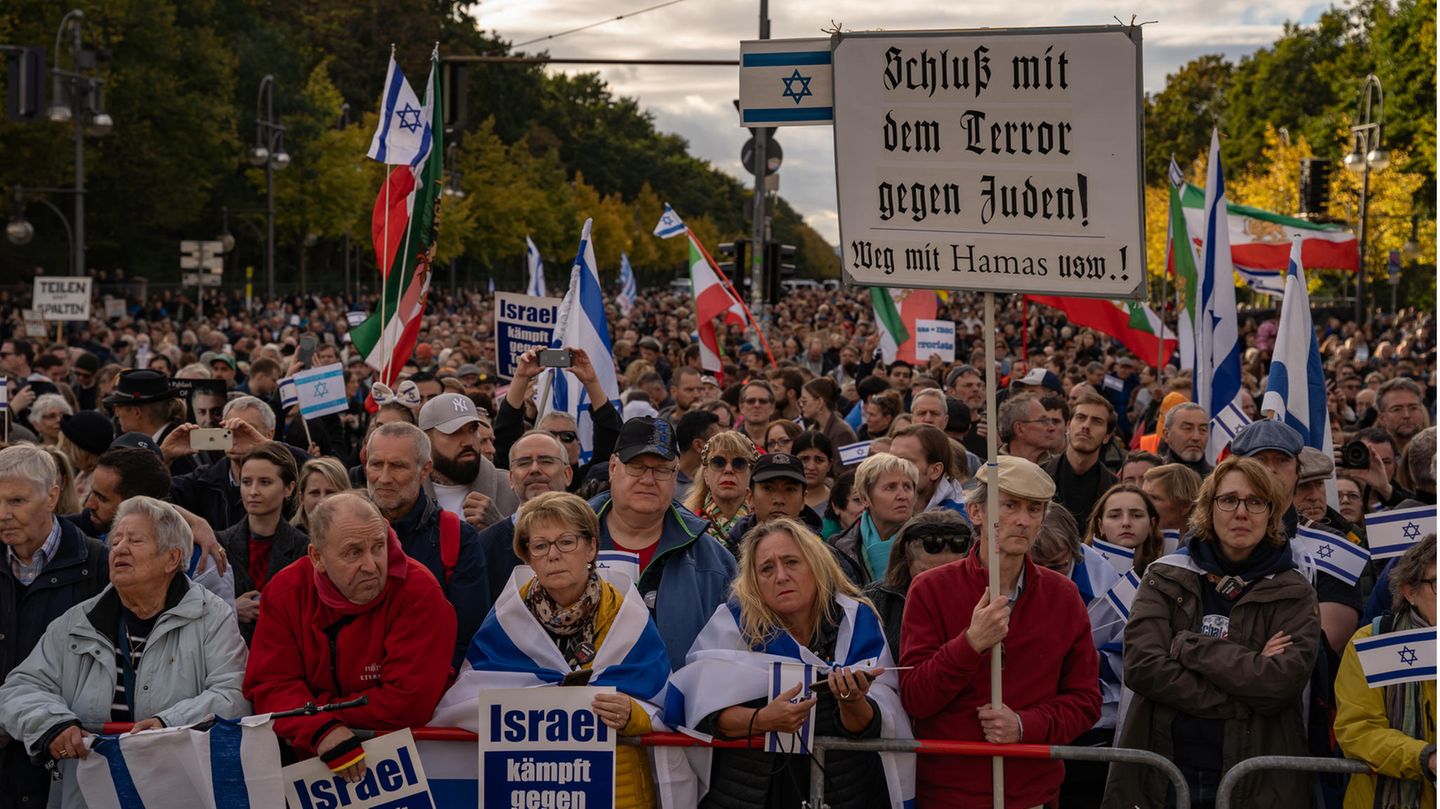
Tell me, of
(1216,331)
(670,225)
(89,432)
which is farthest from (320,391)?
(670,225)

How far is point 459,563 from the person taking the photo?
19.9 feet

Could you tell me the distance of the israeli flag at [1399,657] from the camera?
500 cm

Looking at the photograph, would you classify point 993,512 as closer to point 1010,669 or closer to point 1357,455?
point 1010,669

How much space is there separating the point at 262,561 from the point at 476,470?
1275 mm

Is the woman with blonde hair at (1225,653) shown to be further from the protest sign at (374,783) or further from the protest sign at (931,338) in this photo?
the protest sign at (931,338)

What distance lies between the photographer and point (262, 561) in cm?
675

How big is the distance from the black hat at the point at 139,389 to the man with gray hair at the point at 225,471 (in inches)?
22.4

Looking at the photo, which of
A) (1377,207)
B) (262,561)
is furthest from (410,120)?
(1377,207)

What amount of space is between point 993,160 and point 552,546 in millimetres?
1841

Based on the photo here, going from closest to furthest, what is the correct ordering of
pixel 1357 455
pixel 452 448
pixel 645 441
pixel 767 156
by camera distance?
pixel 645 441
pixel 452 448
pixel 1357 455
pixel 767 156

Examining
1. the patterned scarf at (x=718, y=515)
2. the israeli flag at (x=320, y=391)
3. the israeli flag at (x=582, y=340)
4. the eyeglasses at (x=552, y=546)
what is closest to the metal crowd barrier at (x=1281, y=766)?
the eyeglasses at (x=552, y=546)

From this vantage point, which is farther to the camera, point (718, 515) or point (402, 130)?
point (402, 130)

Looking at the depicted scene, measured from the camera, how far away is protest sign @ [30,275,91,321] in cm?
2116

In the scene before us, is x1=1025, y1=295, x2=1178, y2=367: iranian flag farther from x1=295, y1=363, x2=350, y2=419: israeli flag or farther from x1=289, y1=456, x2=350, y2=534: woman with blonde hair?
x1=289, y1=456, x2=350, y2=534: woman with blonde hair
